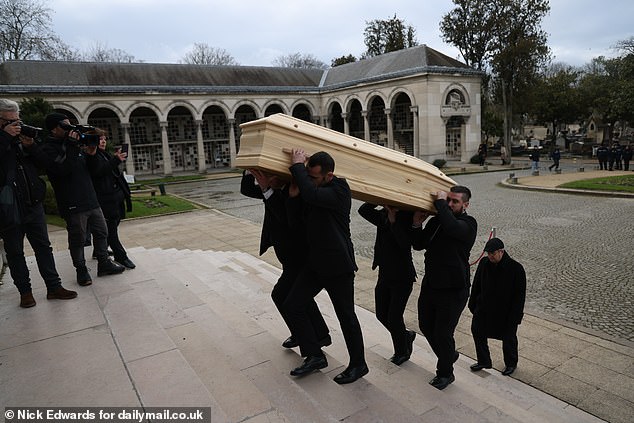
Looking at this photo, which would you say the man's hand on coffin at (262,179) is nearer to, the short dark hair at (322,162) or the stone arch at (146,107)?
the short dark hair at (322,162)

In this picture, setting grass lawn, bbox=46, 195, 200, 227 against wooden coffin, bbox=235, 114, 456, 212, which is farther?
grass lawn, bbox=46, 195, 200, 227

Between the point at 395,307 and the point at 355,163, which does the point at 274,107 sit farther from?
the point at 395,307

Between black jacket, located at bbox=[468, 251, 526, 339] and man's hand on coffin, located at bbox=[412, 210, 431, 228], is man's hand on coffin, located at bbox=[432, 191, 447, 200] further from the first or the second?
black jacket, located at bbox=[468, 251, 526, 339]

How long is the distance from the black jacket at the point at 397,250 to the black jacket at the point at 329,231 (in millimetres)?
502

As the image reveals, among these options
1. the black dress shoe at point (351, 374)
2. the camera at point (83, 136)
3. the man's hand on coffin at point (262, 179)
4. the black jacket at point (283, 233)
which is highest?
the camera at point (83, 136)

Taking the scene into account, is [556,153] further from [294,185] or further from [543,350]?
[294,185]

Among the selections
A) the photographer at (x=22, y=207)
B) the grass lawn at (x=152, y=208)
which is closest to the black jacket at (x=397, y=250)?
the photographer at (x=22, y=207)

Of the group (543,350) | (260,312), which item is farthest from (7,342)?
(543,350)

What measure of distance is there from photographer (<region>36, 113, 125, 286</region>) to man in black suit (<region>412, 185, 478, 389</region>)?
13.2 ft

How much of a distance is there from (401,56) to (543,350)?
31.7m

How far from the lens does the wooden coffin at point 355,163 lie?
337 centimetres

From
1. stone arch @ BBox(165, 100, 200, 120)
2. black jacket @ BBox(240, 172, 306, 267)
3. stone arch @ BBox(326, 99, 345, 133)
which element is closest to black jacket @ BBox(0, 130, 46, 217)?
black jacket @ BBox(240, 172, 306, 267)

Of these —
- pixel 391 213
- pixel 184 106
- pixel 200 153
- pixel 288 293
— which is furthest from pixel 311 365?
pixel 200 153

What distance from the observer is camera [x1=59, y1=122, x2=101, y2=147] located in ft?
15.6
